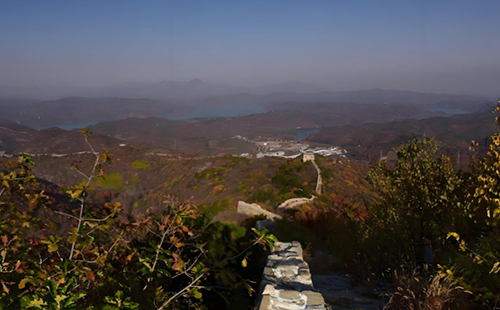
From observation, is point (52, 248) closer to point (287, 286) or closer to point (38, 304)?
point (38, 304)

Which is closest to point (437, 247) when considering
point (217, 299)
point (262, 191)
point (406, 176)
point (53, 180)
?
point (406, 176)

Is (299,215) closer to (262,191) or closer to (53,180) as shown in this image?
(262,191)

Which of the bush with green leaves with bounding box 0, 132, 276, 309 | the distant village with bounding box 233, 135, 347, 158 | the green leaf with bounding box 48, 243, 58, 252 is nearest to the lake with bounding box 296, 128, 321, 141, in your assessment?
the distant village with bounding box 233, 135, 347, 158

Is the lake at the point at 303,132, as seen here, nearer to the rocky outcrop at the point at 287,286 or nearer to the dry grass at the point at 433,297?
the rocky outcrop at the point at 287,286

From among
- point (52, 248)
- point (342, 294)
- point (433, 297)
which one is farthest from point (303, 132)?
point (52, 248)

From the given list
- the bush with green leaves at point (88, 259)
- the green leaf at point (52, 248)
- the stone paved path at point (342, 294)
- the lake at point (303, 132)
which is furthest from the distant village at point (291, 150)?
the green leaf at point (52, 248)

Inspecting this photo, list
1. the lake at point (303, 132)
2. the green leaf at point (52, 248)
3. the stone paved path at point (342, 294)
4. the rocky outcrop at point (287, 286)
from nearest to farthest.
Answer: the green leaf at point (52, 248)
the rocky outcrop at point (287, 286)
the stone paved path at point (342, 294)
the lake at point (303, 132)

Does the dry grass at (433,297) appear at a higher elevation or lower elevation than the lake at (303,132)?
higher

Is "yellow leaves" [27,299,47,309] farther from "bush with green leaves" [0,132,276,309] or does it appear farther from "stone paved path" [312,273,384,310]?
"stone paved path" [312,273,384,310]
